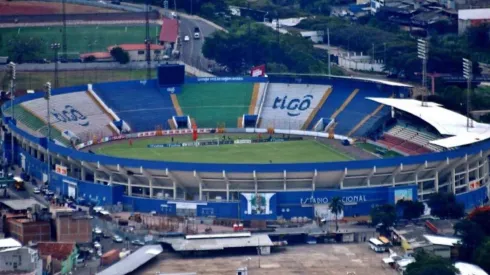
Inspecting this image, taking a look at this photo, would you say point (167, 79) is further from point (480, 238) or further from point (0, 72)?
point (480, 238)

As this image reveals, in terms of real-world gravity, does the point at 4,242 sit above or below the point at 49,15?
below

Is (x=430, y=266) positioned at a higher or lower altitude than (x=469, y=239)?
lower

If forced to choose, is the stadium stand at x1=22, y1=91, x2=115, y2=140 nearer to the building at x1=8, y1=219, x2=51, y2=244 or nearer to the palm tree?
the building at x1=8, y1=219, x2=51, y2=244

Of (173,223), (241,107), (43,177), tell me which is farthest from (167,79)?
(173,223)

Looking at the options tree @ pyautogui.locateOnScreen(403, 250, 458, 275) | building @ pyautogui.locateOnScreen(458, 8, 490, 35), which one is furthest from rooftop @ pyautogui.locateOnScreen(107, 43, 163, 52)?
tree @ pyautogui.locateOnScreen(403, 250, 458, 275)

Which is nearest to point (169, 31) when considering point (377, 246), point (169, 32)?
point (169, 32)

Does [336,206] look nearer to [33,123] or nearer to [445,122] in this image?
[445,122]
